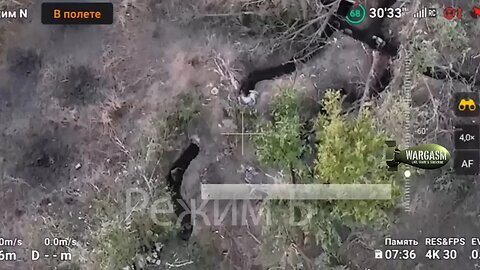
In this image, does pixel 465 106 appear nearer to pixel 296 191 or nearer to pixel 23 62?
pixel 296 191

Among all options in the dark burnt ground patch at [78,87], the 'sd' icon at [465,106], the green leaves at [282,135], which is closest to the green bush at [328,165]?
the green leaves at [282,135]

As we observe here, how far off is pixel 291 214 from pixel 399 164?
17 centimetres

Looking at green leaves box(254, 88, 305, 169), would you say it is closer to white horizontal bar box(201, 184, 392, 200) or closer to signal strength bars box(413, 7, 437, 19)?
white horizontal bar box(201, 184, 392, 200)

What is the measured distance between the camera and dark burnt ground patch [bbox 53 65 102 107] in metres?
0.88

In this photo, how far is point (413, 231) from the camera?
2.85 feet

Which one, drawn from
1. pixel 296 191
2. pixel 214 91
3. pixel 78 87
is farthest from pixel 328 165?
pixel 78 87

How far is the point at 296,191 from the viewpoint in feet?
2.85

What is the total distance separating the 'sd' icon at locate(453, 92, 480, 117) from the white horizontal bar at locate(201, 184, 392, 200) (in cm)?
15

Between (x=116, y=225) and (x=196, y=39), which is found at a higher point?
(x=196, y=39)

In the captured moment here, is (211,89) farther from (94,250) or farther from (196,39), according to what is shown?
(94,250)

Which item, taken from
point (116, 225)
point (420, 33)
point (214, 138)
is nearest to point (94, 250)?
point (116, 225)
